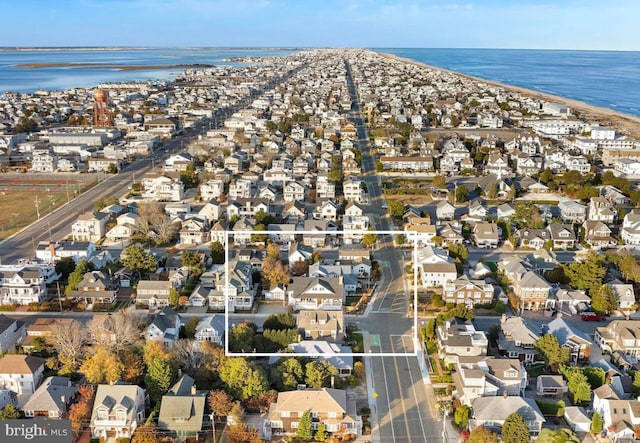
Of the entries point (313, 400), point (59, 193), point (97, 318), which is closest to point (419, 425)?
point (313, 400)

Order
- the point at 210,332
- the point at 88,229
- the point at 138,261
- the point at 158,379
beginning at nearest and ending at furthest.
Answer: the point at 158,379, the point at 210,332, the point at 138,261, the point at 88,229

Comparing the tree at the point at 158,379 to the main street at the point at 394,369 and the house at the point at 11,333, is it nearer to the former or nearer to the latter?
the main street at the point at 394,369

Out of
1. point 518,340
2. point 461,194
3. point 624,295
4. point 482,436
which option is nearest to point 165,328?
point 482,436

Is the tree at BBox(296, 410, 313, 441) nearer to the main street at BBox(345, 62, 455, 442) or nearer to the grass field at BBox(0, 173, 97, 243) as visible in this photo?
the main street at BBox(345, 62, 455, 442)

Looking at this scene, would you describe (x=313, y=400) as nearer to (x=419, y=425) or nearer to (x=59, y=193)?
(x=419, y=425)

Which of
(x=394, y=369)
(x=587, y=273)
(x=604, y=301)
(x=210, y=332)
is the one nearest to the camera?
(x=394, y=369)

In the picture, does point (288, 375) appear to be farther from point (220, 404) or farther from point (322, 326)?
point (322, 326)

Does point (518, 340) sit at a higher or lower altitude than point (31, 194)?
lower
